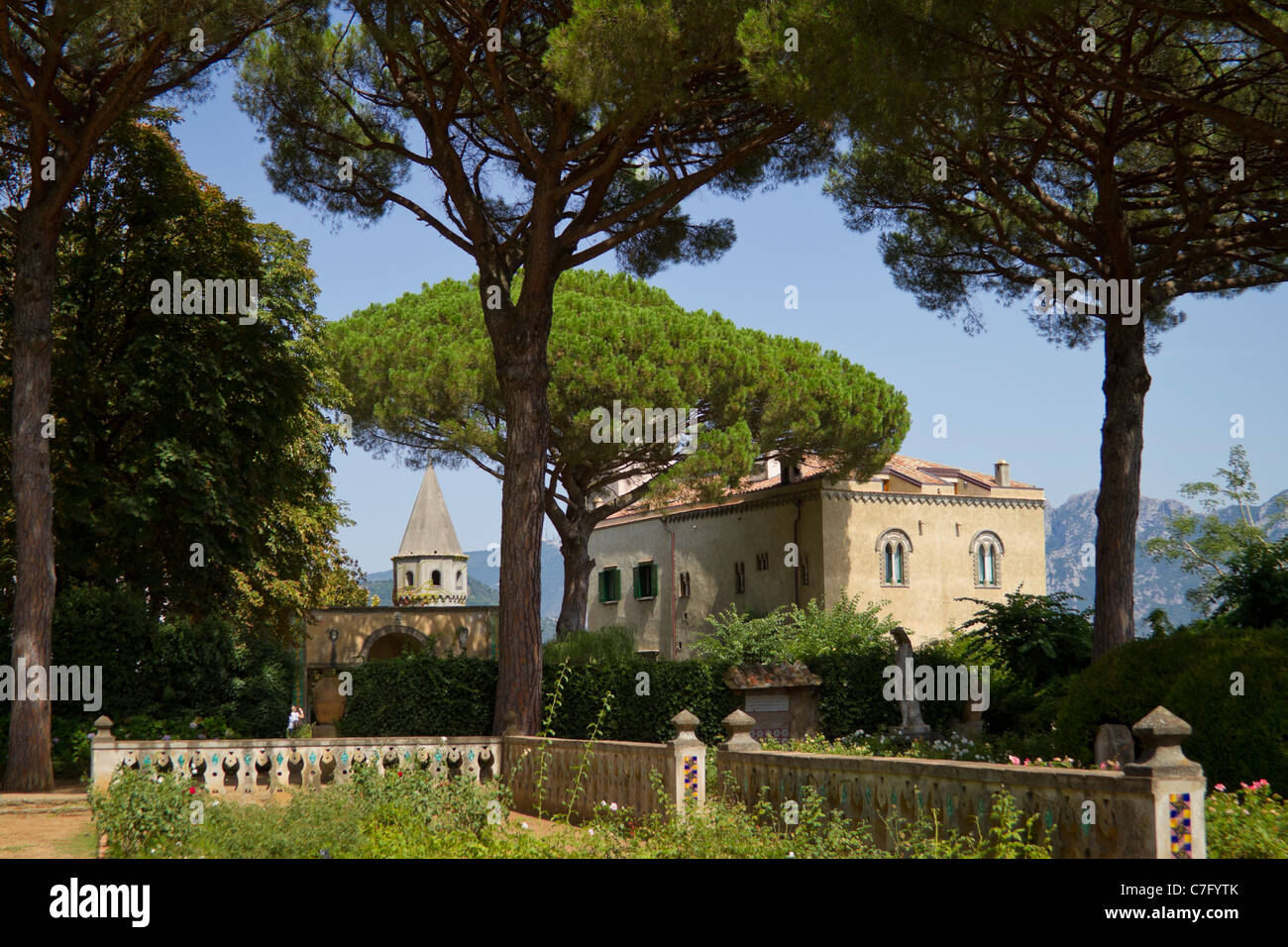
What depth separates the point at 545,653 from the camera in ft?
71.8

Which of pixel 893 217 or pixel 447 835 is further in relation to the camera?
pixel 893 217

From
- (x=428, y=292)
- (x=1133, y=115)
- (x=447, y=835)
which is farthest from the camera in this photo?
(x=428, y=292)

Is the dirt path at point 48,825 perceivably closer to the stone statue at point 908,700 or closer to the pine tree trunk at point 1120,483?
the stone statue at point 908,700

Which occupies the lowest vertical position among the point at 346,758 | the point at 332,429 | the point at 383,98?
the point at 346,758

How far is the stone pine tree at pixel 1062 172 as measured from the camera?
12.7 metres

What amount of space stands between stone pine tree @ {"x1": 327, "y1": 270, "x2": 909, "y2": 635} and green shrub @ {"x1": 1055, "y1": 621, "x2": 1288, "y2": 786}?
637 inches

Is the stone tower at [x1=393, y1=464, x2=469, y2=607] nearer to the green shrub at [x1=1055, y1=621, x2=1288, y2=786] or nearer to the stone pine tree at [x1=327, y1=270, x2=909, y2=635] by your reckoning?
the stone pine tree at [x1=327, y1=270, x2=909, y2=635]

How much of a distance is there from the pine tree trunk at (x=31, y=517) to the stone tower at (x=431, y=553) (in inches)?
1869

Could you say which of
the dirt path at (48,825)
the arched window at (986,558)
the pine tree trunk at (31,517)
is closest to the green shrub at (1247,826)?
the dirt path at (48,825)

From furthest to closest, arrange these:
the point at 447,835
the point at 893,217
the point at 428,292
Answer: the point at 428,292 < the point at 893,217 < the point at 447,835

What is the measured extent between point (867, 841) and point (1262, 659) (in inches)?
162

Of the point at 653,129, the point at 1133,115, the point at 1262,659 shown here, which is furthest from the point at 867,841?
the point at 1133,115

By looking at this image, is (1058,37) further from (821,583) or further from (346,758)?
(821,583)

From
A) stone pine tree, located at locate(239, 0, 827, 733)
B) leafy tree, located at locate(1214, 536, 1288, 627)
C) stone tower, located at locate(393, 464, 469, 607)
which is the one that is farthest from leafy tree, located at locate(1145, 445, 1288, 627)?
stone tower, located at locate(393, 464, 469, 607)
